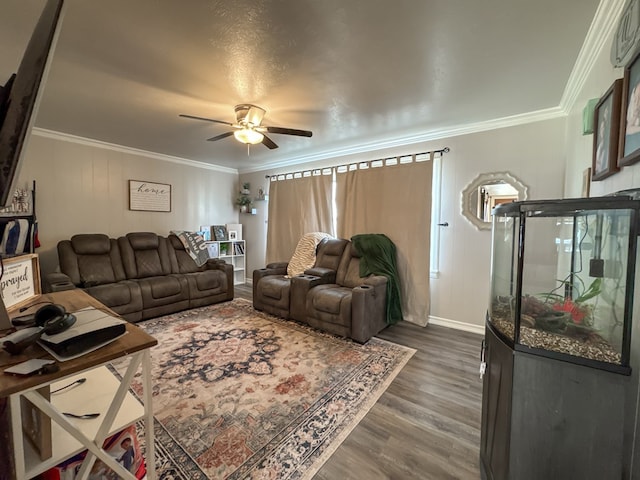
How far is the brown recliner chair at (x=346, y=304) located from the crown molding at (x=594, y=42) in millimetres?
2352

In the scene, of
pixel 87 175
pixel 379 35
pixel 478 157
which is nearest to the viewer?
pixel 379 35

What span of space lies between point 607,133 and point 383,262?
2.29 metres

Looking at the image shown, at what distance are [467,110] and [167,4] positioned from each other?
2.61 m

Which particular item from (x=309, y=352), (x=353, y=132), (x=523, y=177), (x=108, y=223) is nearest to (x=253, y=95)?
(x=353, y=132)

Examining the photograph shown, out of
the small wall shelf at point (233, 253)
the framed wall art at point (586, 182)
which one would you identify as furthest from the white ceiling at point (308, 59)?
the small wall shelf at point (233, 253)

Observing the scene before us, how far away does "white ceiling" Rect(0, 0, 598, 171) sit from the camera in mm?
1440

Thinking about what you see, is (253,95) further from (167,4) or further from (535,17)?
(535,17)

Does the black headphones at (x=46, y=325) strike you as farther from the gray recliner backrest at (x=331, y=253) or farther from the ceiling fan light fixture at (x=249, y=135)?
the gray recliner backrest at (x=331, y=253)

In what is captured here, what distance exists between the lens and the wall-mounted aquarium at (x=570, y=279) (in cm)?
85

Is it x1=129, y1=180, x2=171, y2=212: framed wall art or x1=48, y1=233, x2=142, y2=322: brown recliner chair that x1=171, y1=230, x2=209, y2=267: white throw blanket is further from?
x1=48, y1=233, x2=142, y2=322: brown recliner chair

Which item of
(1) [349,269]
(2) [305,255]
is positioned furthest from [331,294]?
(2) [305,255]

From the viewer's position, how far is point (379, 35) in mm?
1613

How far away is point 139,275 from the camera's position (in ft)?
12.5

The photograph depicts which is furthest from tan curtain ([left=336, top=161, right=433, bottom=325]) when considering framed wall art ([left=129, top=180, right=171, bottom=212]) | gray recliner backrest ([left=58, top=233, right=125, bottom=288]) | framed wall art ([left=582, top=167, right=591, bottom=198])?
gray recliner backrest ([left=58, top=233, right=125, bottom=288])
